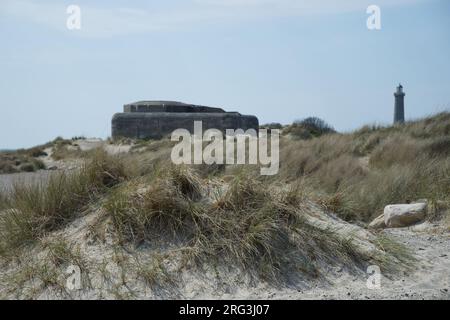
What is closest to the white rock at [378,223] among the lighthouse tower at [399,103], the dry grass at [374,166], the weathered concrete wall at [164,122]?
the dry grass at [374,166]

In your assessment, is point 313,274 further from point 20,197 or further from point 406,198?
point 406,198

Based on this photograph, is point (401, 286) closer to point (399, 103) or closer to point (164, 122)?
point (164, 122)

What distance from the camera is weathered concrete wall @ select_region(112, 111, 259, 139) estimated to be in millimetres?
21703

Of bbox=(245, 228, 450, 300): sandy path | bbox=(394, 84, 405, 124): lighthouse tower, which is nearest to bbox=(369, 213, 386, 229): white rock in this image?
bbox=(245, 228, 450, 300): sandy path

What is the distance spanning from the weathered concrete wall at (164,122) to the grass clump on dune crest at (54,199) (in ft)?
53.4

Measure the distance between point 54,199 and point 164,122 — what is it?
1728 centimetres

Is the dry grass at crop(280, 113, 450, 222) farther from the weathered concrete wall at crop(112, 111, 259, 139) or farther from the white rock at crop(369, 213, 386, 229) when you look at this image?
the weathered concrete wall at crop(112, 111, 259, 139)

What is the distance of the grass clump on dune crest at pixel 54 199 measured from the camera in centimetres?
464

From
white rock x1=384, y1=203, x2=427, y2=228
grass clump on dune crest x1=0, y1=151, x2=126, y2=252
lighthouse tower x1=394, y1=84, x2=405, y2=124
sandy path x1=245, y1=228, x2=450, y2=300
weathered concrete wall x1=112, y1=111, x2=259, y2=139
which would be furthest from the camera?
lighthouse tower x1=394, y1=84, x2=405, y2=124

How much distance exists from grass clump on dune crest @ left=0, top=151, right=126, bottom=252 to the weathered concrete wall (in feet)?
53.4

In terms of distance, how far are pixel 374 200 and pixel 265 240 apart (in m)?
2.99

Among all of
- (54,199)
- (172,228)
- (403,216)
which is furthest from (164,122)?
(172,228)
